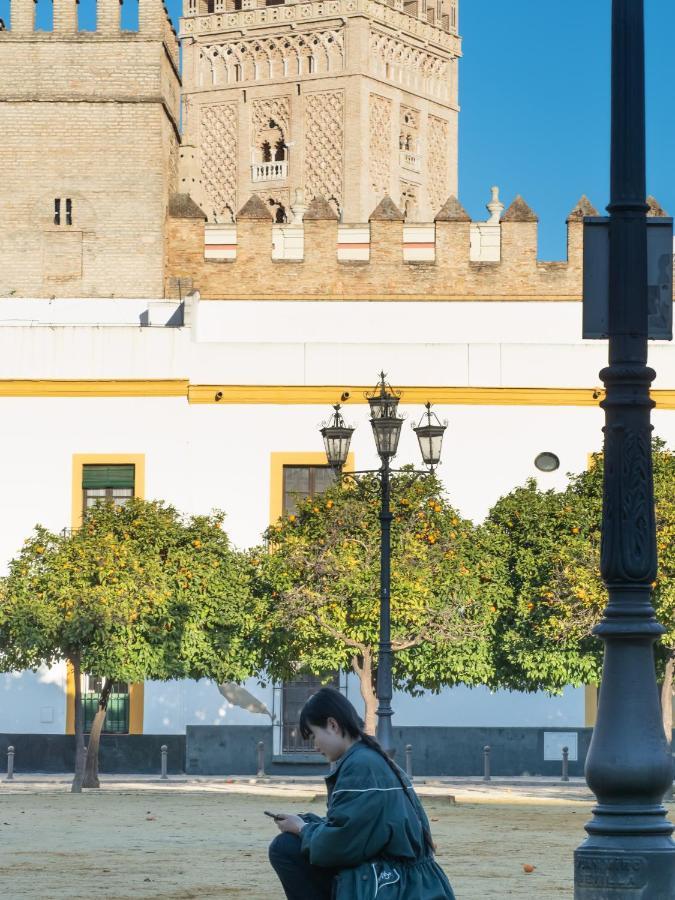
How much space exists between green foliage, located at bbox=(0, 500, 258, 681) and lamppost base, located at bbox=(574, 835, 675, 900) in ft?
60.0

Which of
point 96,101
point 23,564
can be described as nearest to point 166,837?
point 23,564

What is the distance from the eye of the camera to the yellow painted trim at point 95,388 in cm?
3297

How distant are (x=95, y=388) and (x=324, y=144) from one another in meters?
53.5

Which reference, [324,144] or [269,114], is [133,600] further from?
[269,114]

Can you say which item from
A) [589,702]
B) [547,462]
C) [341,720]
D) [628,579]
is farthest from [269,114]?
[341,720]

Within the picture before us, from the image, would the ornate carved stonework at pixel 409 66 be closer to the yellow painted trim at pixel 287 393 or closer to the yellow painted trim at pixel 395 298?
the yellow painted trim at pixel 395 298

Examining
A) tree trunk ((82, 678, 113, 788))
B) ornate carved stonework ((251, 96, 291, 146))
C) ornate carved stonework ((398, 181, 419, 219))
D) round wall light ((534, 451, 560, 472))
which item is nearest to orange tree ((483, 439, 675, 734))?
round wall light ((534, 451, 560, 472))

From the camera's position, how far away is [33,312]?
40.7m

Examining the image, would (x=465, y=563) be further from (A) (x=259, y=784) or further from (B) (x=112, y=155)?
(B) (x=112, y=155)

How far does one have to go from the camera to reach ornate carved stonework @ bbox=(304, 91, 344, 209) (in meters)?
83.6

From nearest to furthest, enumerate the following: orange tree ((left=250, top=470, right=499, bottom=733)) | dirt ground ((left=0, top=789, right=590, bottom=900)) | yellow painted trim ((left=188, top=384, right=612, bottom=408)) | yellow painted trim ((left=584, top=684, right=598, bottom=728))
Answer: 1. dirt ground ((left=0, top=789, right=590, bottom=900))
2. orange tree ((left=250, top=470, right=499, bottom=733))
3. yellow painted trim ((left=584, top=684, right=598, bottom=728))
4. yellow painted trim ((left=188, top=384, right=612, bottom=408))

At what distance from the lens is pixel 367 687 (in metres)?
26.3

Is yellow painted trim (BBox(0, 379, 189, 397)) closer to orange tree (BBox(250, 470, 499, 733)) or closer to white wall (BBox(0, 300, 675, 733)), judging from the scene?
white wall (BBox(0, 300, 675, 733))

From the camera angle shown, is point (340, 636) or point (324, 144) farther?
point (324, 144)
